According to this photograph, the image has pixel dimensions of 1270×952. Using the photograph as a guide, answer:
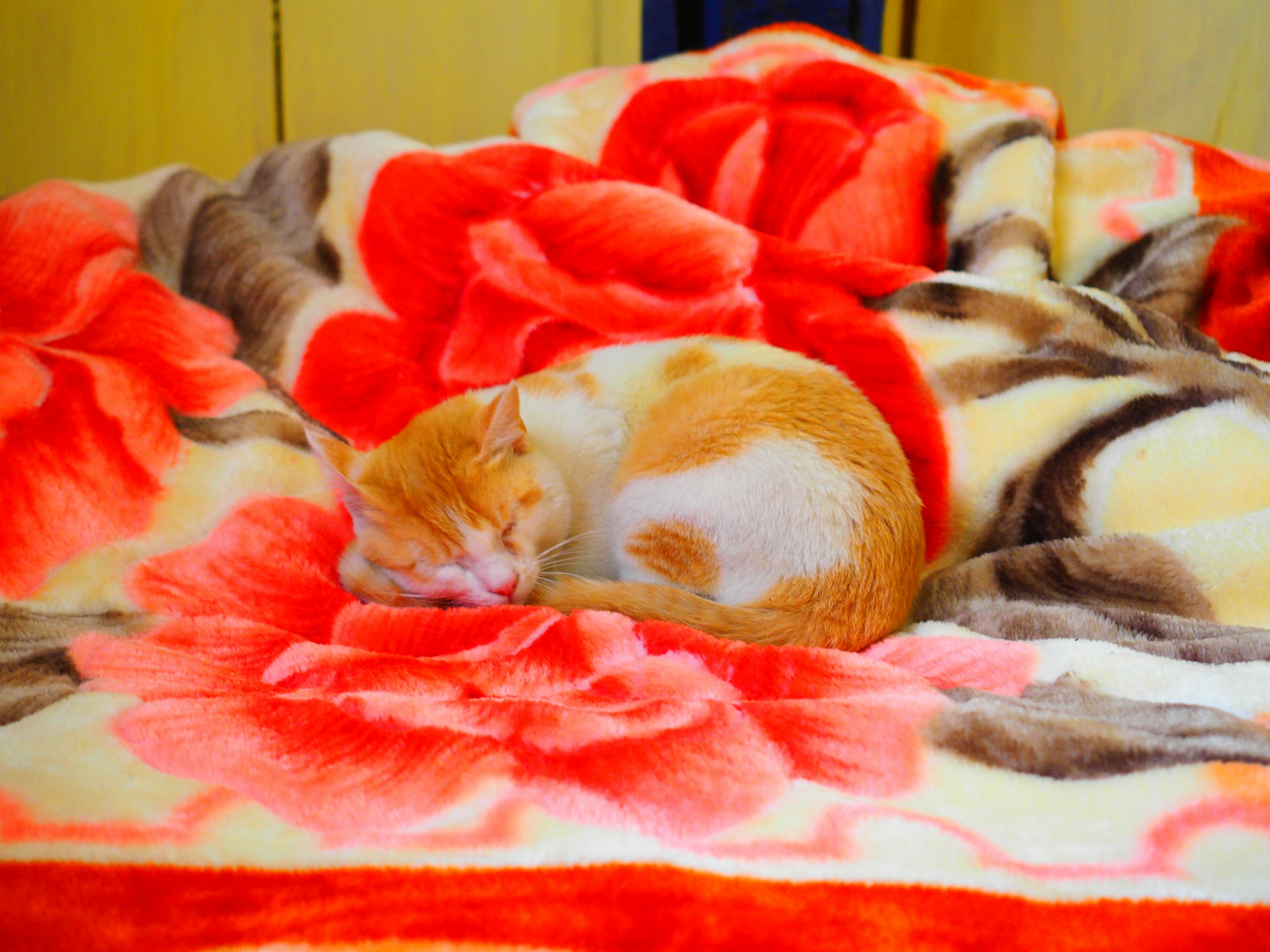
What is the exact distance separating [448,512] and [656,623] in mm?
324

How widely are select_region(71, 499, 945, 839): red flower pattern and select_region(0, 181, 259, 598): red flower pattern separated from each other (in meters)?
0.15

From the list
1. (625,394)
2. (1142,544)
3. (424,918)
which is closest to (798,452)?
(625,394)

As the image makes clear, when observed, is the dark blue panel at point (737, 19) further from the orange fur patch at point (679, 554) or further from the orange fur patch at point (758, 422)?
the orange fur patch at point (679, 554)

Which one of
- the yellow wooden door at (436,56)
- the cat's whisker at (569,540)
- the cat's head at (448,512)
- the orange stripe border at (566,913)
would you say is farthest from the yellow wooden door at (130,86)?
the orange stripe border at (566,913)

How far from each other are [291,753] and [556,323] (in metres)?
0.89

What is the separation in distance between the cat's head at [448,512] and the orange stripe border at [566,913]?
525mm

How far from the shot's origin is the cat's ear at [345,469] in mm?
1055

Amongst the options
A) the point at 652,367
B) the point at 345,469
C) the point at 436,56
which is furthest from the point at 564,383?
the point at 436,56

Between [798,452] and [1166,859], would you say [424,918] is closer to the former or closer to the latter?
[1166,859]

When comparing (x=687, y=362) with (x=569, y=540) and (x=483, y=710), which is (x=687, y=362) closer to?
(x=569, y=540)

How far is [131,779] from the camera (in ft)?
2.17

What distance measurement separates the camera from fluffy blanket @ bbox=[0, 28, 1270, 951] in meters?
0.56

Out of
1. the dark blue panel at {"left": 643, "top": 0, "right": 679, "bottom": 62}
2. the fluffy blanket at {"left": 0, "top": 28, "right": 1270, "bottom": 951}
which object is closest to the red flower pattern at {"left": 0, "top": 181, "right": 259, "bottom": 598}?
the fluffy blanket at {"left": 0, "top": 28, "right": 1270, "bottom": 951}

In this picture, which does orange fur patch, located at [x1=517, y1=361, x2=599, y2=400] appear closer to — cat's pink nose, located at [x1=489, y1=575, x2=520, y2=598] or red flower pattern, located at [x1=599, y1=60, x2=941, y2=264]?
cat's pink nose, located at [x1=489, y1=575, x2=520, y2=598]
